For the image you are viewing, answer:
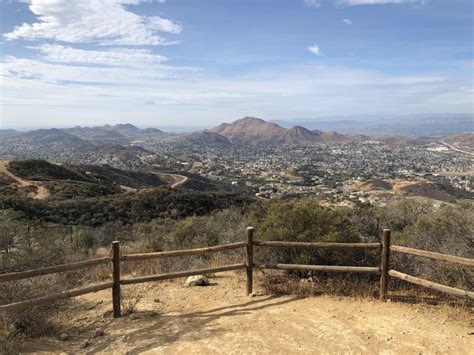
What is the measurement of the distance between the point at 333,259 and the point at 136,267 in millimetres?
4833

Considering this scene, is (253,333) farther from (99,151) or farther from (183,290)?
(99,151)

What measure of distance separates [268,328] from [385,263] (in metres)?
2.43

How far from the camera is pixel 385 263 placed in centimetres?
714

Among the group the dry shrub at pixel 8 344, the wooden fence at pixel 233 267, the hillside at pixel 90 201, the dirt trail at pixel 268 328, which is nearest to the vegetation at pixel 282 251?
the dry shrub at pixel 8 344

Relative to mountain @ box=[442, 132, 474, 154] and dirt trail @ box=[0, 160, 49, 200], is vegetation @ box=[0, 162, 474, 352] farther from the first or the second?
mountain @ box=[442, 132, 474, 154]

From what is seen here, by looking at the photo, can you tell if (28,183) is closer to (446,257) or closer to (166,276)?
(166,276)

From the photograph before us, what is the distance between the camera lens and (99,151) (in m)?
151

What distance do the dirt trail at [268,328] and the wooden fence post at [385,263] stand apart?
0.74ft

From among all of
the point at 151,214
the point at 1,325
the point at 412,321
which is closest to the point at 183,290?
the point at 1,325

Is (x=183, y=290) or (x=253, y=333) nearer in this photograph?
(x=253, y=333)

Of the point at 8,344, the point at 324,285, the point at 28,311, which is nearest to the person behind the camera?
the point at 8,344

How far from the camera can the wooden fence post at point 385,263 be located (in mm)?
7013

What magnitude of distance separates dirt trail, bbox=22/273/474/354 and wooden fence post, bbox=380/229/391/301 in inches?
8.9

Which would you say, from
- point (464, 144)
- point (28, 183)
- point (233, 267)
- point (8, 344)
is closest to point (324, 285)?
point (233, 267)
